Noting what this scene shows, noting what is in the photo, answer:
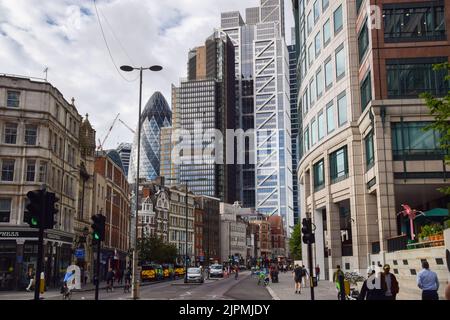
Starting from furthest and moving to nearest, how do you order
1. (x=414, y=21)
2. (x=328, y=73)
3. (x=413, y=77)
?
(x=328, y=73), (x=414, y=21), (x=413, y=77)

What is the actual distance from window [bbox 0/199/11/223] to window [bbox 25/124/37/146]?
18.0 ft

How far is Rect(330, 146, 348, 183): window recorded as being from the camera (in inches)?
1796

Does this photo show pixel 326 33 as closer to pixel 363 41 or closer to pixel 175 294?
→ pixel 363 41

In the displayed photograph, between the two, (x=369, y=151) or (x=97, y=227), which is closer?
(x=97, y=227)

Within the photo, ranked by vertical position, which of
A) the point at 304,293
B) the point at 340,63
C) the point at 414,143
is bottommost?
the point at 304,293

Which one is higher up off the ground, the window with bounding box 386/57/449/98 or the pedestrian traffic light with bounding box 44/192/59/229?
the window with bounding box 386/57/449/98

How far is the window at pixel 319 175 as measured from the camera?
52500 mm

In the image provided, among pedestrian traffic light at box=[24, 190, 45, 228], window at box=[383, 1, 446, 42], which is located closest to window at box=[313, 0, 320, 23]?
window at box=[383, 1, 446, 42]

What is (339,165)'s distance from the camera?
4709cm

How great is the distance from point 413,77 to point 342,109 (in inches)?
370

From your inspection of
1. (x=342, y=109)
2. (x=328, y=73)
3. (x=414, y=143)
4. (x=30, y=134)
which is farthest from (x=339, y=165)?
(x=30, y=134)

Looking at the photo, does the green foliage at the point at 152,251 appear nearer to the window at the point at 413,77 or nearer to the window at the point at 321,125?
the window at the point at 321,125

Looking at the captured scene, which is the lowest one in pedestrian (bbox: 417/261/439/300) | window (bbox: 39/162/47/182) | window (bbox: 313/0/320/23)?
pedestrian (bbox: 417/261/439/300)

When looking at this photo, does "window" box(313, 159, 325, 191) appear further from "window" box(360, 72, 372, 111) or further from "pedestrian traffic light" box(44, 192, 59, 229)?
"pedestrian traffic light" box(44, 192, 59, 229)
